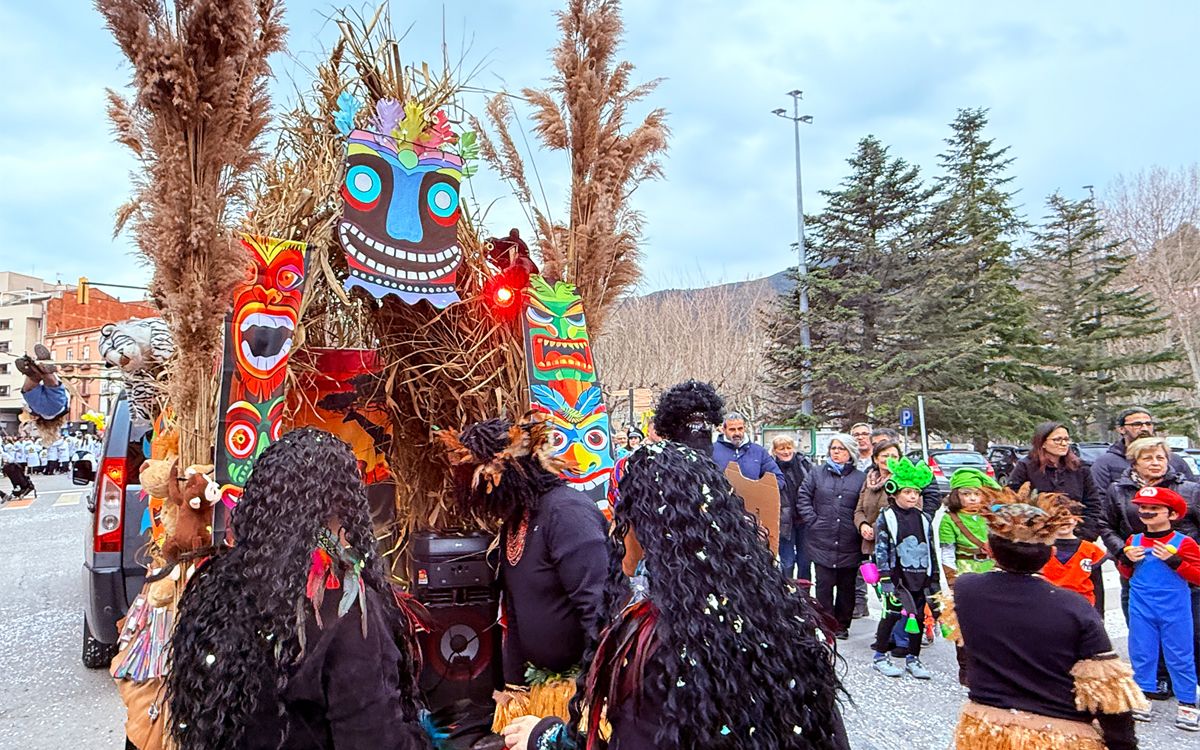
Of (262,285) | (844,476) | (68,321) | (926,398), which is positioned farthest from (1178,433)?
(68,321)

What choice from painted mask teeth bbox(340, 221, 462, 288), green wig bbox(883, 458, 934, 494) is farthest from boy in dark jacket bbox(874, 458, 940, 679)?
painted mask teeth bbox(340, 221, 462, 288)

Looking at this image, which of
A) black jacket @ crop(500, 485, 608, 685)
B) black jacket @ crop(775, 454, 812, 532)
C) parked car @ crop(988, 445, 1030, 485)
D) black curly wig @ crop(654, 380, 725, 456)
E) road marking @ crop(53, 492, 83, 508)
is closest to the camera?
black jacket @ crop(500, 485, 608, 685)

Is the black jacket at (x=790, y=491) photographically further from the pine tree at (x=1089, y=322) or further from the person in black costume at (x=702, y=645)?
the pine tree at (x=1089, y=322)

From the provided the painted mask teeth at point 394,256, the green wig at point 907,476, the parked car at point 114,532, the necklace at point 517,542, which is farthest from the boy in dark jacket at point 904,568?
the parked car at point 114,532

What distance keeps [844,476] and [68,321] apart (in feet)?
121

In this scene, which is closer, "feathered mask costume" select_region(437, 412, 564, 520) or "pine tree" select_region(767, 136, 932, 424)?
"feathered mask costume" select_region(437, 412, 564, 520)

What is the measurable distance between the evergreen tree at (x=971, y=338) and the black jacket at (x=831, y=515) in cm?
1673

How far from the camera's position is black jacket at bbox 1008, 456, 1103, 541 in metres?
4.34

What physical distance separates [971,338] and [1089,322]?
6.89 m

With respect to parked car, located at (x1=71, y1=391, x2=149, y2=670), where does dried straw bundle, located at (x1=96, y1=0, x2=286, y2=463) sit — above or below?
above

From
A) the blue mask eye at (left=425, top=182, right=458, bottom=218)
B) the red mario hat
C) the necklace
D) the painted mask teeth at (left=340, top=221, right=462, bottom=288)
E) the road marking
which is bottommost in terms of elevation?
the road marking

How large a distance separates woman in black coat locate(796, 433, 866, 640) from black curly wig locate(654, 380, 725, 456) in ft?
7.46

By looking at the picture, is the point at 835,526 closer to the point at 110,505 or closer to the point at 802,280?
the point at 110,505

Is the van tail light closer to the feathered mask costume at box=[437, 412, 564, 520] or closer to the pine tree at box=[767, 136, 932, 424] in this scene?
the feathered mask costume at box=[437, 412, 564, 520]
